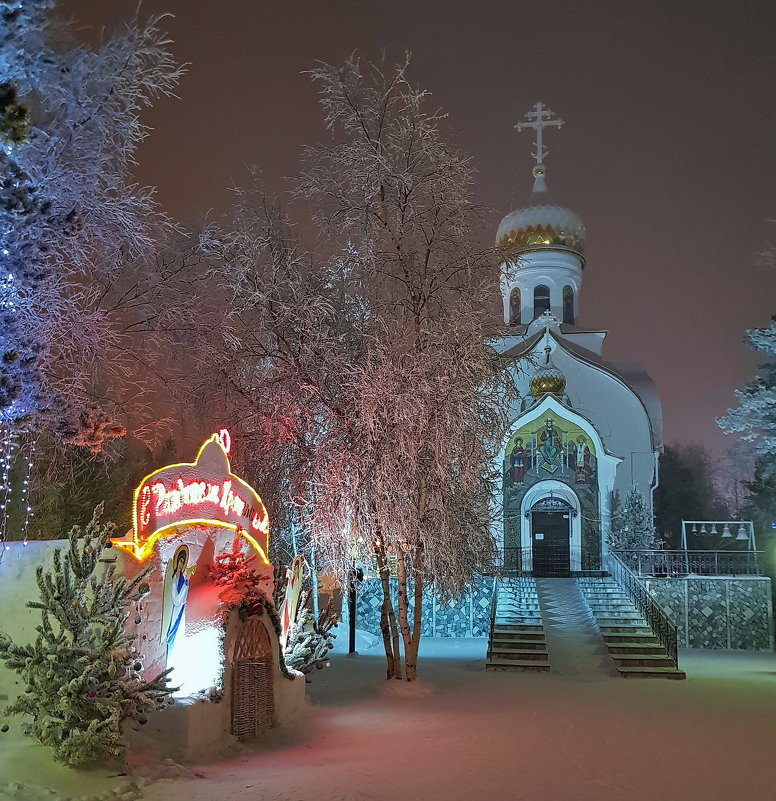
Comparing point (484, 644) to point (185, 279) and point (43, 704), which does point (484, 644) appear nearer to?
point (185, 279)

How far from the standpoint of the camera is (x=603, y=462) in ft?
85.4

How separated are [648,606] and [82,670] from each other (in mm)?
14248

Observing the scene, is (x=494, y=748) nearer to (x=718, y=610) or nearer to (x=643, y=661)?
(x=643, y=661)

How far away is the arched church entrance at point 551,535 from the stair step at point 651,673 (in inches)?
370

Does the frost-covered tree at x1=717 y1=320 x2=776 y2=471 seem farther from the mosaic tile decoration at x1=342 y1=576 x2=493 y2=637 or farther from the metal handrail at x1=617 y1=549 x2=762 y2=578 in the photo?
the mosaic tile decoration at x1=342 y1=576 x2=493 y2=637

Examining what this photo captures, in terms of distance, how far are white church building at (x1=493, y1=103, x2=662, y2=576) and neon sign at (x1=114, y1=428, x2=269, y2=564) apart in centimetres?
1037

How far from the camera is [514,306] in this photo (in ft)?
117

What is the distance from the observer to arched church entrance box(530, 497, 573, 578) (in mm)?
26141

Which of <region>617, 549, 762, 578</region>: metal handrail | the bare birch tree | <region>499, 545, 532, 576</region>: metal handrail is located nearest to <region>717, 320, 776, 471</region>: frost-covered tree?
<region>617, 549, 762, 578</region>: metal handrail

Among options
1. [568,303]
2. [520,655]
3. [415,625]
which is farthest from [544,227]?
[415,625]

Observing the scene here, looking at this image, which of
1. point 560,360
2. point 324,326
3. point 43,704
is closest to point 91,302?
point 324,326

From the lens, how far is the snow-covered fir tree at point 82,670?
772 centimetres

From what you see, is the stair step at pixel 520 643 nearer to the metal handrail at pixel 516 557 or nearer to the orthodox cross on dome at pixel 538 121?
the metal handrail at pixel 516 557

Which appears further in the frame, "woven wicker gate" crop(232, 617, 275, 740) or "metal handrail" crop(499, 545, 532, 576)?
"metal handrail" crop(499, 545, 532, 576)
